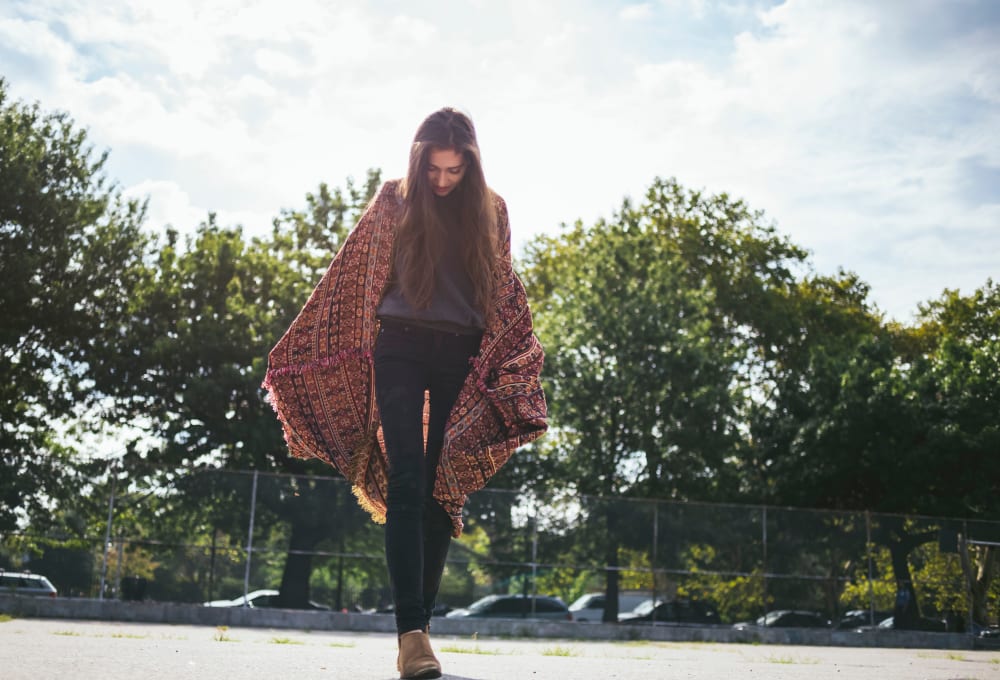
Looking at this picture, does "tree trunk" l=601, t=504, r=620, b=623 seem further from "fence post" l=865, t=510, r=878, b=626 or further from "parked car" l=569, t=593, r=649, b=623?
"fence post" l=865, t=510, r=878, b=626

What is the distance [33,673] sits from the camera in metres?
3.29

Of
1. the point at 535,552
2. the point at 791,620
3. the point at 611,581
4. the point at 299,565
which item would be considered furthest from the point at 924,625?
the point at 299,565

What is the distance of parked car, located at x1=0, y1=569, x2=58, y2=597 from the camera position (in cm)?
1352

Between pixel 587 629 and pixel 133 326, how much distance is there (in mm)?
15935

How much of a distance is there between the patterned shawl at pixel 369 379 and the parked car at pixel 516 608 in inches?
429

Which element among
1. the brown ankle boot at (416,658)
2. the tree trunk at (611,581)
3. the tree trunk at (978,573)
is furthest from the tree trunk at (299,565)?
the brown ankle boot at (416,658)

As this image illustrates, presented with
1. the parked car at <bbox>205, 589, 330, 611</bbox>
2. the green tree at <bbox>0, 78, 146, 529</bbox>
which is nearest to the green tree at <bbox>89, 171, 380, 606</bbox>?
the green tree at <bbox>0, 78, 146, 529</bbox>

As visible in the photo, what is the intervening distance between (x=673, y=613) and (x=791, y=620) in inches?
79.0

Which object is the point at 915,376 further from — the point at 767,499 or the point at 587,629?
the point at 587,629

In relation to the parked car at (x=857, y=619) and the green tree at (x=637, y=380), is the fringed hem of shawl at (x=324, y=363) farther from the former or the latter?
the green tree at (x=637, y=380)

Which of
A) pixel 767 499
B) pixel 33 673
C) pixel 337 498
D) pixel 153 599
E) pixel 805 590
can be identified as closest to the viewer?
pixel 33 673

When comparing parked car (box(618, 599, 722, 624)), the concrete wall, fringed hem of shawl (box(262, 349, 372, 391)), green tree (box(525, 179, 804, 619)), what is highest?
green tree (box(525, 179, 804, 619))

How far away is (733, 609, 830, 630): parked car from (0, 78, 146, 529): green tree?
1732 centimetres

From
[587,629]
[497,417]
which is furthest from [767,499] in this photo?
[497,417]
